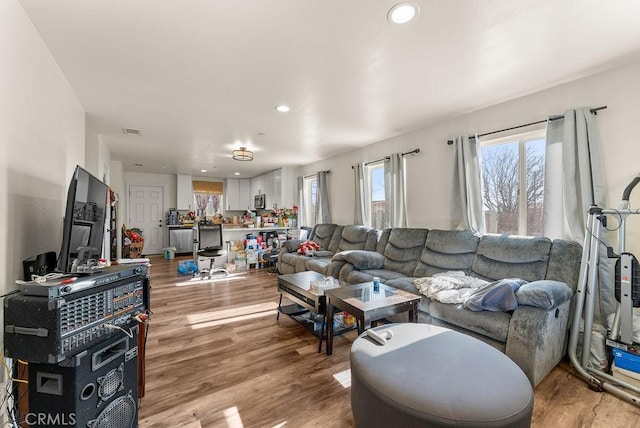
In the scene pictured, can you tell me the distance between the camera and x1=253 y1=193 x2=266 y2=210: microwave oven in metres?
7.68

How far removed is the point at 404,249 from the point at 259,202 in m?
5.27

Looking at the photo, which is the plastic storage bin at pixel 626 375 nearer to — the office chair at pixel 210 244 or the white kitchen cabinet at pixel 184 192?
the office chair at pixel 210 244

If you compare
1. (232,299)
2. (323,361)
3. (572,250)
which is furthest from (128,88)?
(572,250)

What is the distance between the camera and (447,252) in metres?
3.08

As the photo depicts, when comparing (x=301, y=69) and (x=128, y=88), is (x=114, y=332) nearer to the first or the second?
(x=301, y=69)

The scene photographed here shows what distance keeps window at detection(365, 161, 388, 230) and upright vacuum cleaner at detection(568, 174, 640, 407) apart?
8.86 ft

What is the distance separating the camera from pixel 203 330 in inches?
111

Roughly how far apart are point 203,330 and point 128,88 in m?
2.48

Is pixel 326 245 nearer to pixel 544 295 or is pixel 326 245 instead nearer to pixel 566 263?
pixel 566 263

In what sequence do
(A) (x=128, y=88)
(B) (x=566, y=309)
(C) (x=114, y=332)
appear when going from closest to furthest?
(C) (x=114, y=332), (B) (x=566, y=309), (A) (x=128, y=88)

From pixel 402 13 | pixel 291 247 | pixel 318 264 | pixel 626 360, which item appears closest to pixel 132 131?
pixel 291 247

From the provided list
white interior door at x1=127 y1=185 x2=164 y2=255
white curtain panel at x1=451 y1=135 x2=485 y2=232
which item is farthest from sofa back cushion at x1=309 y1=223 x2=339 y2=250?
white interior door at x1=127 y1=185 x2=164 y2=255

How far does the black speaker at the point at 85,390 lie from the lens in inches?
40.8

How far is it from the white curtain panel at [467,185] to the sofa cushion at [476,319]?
1.22 metres
